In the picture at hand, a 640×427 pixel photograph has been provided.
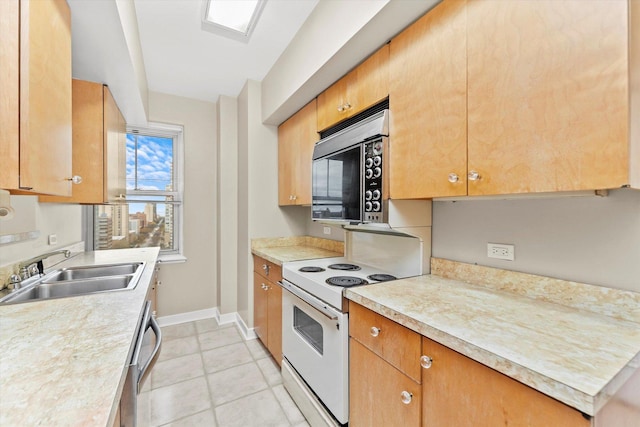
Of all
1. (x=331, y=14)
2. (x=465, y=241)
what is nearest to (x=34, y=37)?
(x=331, y=14)

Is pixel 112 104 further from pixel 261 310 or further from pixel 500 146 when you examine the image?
pixel 500 146

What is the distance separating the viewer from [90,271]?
1.79 metres

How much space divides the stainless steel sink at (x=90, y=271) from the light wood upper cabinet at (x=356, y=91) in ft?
5.60

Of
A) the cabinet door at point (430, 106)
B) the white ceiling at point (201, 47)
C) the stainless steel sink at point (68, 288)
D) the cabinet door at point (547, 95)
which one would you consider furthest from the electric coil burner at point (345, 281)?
the white ceiling at point (201, 47)

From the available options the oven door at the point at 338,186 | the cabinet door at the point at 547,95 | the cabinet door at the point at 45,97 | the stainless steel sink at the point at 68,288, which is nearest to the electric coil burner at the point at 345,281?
the oven door at the point at 338,186

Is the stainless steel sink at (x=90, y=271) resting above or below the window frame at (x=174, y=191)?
below

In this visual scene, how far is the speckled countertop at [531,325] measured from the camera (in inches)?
25.6

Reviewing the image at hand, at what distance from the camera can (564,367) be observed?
672 millimetres

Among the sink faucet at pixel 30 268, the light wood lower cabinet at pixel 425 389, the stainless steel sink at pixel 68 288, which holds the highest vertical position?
the sink faucet at pixel 30 268

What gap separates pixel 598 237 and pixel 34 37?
207 cm

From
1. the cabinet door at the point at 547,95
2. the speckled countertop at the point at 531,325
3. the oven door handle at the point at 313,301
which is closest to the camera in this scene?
the speckled countertop at the point at 531,325

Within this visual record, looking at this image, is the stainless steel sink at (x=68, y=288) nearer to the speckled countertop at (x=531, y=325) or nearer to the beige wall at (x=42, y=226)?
the beige wall at (x=42, y=226)

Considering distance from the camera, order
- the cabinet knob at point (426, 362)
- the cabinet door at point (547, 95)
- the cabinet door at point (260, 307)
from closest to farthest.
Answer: the cabinet door at point (547, 95), the cabinet knob at point (426, 362), the cabinet door at point (260, 307)

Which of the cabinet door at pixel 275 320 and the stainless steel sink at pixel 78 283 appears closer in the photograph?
the stainless steel sink at pixel 78 283
